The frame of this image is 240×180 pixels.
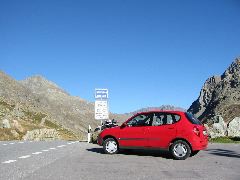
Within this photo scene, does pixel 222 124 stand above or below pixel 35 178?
above

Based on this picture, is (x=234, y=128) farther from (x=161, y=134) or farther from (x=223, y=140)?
(x=161, y=134)

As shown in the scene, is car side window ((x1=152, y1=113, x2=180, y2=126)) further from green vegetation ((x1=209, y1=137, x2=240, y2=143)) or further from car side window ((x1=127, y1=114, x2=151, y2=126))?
green vegetation ((x1=209, y1=137, x2=240, y2=143))

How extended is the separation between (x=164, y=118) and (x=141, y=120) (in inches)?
38.3

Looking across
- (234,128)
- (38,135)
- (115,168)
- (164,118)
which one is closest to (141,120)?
(164,118)

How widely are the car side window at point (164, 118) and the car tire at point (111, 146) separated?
6.15 feet

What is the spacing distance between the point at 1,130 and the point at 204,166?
27166 millimetres

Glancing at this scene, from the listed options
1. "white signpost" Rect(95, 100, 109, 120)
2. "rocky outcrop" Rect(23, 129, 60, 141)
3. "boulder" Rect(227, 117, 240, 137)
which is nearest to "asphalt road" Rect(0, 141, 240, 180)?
"white signpost" Rect(95, 100, 109, 120)

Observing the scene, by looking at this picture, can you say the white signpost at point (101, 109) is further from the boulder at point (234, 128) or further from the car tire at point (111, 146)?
the car tire at point (111, 146)

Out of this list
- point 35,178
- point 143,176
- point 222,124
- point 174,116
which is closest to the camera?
point 35,178

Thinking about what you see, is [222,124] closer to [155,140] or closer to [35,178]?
[155,140]

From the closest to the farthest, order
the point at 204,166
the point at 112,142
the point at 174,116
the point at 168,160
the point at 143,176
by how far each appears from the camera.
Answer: the point at 143,176 → the point at 204,166 → the point at 168,160 → the point at 174,116 → the point at 112,142

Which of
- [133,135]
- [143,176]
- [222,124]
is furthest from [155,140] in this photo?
[222,124]

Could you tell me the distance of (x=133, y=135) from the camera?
52.0ft

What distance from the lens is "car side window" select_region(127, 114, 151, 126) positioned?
52.1 feet
